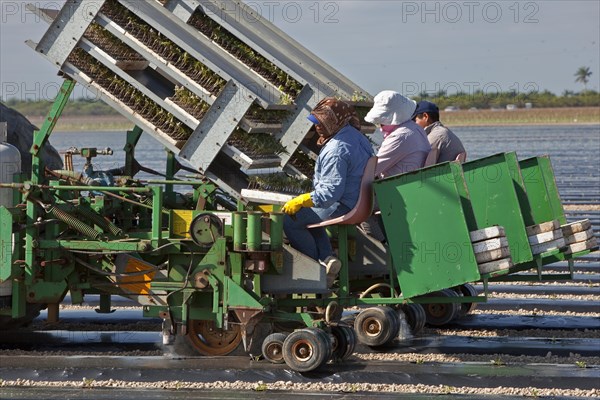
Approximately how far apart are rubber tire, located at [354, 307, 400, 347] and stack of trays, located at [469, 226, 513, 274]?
142cm

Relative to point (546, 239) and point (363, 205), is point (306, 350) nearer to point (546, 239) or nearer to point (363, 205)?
point (363, 205)

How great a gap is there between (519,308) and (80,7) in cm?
543

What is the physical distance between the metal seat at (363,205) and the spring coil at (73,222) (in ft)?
5.52

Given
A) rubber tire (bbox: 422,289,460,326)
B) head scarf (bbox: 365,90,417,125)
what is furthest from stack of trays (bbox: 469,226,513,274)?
rubber tire (bbox: 422,289,460,326)

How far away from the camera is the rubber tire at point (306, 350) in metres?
8.30

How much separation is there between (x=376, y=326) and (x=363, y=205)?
1340 mm

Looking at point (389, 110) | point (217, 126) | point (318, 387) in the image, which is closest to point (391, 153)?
point (389, 110)

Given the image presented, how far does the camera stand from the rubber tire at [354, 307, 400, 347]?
9375 mm

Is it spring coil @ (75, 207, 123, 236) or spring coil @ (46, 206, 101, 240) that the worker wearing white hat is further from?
A: spring coil @ (46, 206, 101, 240)

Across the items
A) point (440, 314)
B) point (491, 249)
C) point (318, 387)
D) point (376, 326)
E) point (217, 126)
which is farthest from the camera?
point (440, 314)

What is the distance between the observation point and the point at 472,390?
7902 millimetres

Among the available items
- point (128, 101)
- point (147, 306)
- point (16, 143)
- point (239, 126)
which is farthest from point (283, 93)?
point (16, 143)

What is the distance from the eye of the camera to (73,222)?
8.73m

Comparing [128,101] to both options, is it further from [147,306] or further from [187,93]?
[147,306]
